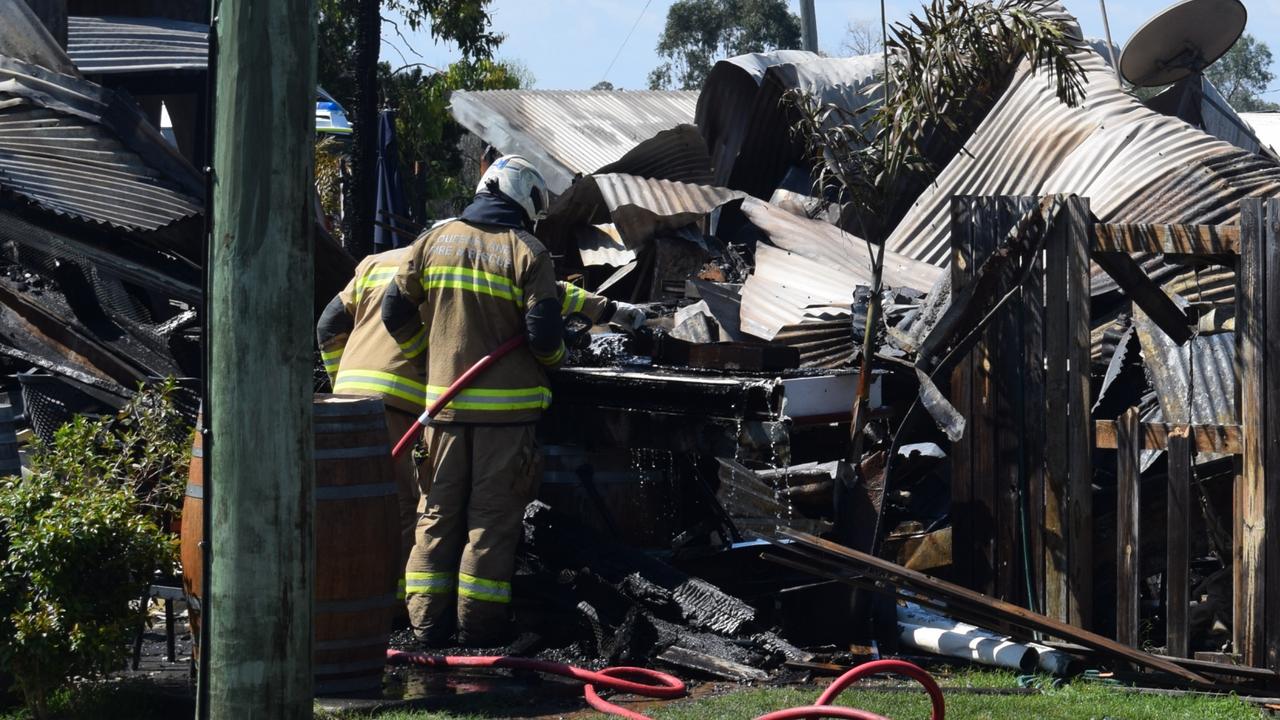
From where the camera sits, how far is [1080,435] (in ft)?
22.0

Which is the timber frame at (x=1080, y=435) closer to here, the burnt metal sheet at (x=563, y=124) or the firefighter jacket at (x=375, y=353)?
the firefighter jacket at (x=375, y=353)

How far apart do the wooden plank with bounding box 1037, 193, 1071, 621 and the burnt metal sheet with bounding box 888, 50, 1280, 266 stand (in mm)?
3810

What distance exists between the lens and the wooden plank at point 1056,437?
6.73m

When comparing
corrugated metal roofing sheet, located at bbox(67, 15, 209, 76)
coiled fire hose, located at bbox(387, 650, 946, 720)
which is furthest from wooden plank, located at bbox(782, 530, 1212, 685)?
corrugated metal roofing sheet, located at bbox(67, 15, 209, 76)

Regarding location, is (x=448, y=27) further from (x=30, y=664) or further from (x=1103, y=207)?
(x=30, y=664)

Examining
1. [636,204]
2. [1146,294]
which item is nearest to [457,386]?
[1146,294]

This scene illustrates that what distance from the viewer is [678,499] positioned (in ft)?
26.5

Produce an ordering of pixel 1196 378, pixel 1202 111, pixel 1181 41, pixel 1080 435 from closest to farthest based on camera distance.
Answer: pixel 1080 435 → pixel 1196 378 → pixel 1181 41 → pixel 1202 111

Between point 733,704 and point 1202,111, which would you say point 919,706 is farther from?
point 1202,111

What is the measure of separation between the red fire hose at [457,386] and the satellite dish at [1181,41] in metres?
9.26

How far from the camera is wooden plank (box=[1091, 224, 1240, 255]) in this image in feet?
20.9

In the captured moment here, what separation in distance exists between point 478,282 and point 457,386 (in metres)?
0.50

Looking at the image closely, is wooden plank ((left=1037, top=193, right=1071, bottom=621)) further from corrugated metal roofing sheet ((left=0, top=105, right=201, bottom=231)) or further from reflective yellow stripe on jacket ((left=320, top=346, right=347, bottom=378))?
corrugated metal roofing sheet ((left=0, top=105, right=201, bottom=231))

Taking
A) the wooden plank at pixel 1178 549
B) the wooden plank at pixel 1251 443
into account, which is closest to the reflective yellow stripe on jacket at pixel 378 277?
the wooden plank at pixel 1178 549
